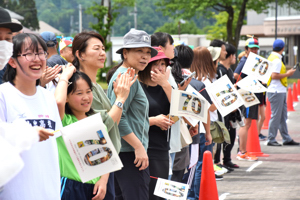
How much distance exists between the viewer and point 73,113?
11.7 feet

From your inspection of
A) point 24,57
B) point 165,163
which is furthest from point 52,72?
point 165,163

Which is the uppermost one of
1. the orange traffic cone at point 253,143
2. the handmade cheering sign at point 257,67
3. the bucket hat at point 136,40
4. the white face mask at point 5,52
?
the bucket hat at point 136,40

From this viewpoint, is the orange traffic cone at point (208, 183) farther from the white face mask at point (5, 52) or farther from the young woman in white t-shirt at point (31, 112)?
the white face mask at point (5, 52)

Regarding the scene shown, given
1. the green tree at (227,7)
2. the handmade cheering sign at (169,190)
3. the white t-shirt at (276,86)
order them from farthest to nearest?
1. the green tree at (227,7)
2. the white t-shirt at (276,86)
3. the handmade cheering sign at (169,190)

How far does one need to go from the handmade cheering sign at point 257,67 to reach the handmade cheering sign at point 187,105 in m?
2.89

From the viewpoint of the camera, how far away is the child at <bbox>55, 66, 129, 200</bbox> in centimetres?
337

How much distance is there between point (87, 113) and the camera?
3.60 metres

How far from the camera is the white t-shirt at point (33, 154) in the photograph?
8.97 feet

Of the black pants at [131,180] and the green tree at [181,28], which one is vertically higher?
the green tree at [181,28]

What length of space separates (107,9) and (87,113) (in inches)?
1078

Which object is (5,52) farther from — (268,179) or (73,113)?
(268,179)

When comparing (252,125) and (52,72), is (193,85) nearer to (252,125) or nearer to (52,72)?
(52,72)

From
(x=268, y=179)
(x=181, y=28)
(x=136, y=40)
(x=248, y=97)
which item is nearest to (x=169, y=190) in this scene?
(x=136, y=40)

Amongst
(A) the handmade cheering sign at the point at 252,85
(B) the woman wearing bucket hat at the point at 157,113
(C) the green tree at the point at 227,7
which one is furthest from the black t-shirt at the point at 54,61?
(C) the green tree at the point at 227,7
